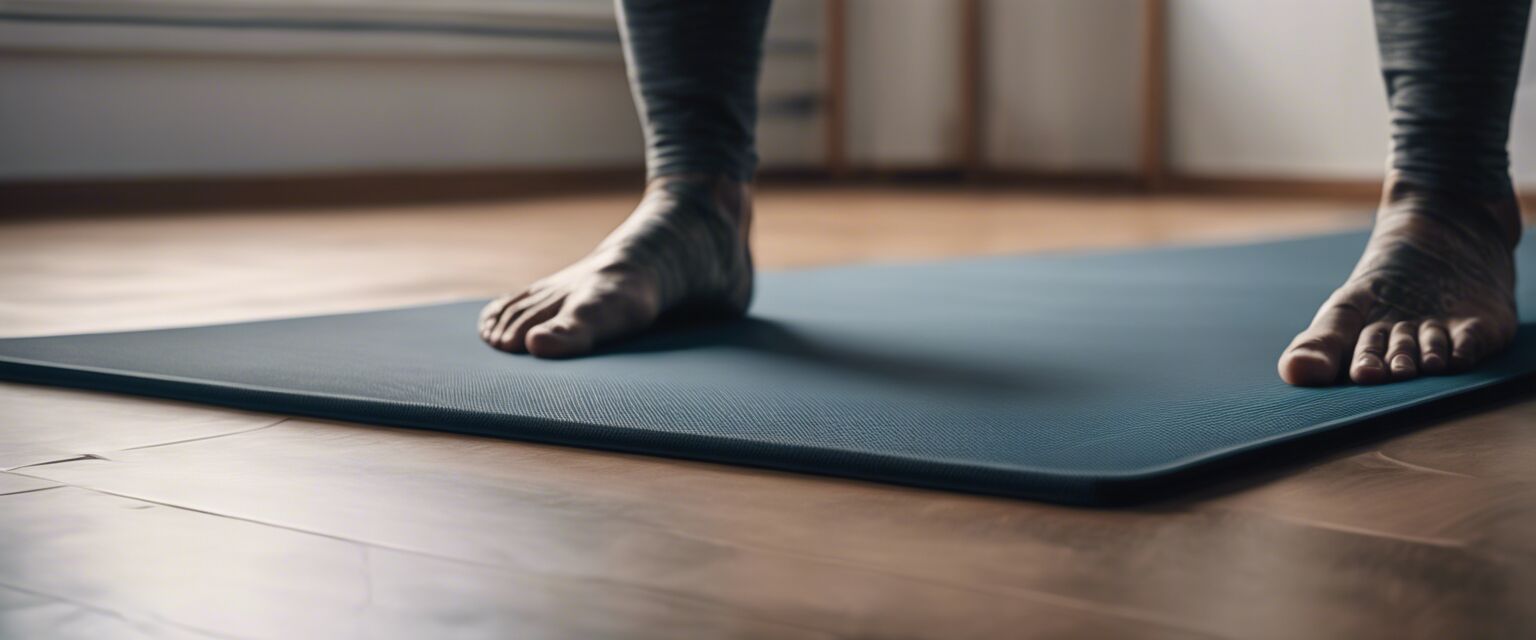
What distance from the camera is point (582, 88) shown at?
14.0ft

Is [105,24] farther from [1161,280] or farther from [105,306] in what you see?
[1161,280]

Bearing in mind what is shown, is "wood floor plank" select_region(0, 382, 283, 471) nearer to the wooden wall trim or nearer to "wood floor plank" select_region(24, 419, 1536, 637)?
"wood floor plank" select_region(24, 419, 1536, 637)

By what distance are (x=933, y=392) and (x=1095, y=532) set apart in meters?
0.30

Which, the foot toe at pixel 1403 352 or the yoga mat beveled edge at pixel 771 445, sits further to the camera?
the foot toe at pixel 1403 352

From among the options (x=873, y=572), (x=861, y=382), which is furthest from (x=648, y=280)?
(x=873, y=572)

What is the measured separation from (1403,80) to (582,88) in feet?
10.6

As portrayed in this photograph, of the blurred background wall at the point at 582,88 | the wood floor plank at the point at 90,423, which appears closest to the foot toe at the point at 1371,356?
the wood floor plank at the point at 90,423

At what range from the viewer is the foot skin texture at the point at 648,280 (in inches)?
45.5

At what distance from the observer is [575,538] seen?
656 millimetres

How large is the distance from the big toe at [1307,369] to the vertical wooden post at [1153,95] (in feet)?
10.5

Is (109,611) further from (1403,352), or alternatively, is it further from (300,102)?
(300,102)

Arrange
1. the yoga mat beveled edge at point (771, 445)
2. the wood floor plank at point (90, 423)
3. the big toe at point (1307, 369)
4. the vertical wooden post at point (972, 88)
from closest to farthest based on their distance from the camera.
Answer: the yoga mat beveled edge at point (771, 445) < the wood floor plank at point (90, 423) < the big toe at point (1307, 369) < the vertical wooden post at point (972, 88)

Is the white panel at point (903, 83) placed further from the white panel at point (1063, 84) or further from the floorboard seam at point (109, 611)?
the floorboard seam at point (109, 611)

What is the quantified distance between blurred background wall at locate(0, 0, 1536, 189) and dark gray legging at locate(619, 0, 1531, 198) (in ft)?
7.43
